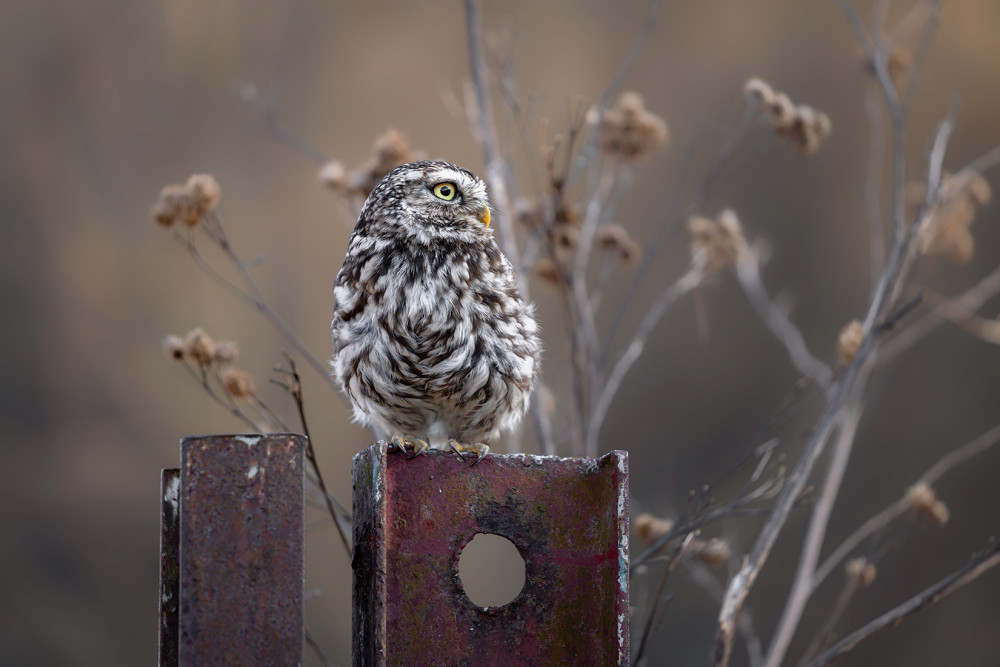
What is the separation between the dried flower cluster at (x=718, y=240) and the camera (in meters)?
3.02

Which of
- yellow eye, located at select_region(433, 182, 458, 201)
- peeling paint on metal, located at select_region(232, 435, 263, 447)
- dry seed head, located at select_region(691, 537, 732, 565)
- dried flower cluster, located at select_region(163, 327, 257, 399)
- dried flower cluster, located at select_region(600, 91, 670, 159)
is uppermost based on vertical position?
dried flower cluster, located at select_region(600, 91, 670, 159)

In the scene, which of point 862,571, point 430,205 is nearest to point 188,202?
point 430,205

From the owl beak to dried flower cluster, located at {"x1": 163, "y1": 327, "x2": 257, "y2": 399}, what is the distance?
68 cm

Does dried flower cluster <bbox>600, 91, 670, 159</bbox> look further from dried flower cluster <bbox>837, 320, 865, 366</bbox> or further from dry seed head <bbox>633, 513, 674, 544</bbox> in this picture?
dry seed head <bbox>633, 513, 674, 544</bbox>

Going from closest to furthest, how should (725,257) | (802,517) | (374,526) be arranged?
(374,526)
(725,257)
(802,517)

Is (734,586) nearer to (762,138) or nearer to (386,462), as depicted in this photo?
(386,462)

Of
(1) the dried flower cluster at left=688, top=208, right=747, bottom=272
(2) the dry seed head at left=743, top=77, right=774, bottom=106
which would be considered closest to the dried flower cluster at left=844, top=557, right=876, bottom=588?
(1) the dried flower cluster at left=688, top=208, right=747, bottom=272

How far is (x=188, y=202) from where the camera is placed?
8.43 feet

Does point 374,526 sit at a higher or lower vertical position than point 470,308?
lower

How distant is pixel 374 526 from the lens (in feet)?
5.13

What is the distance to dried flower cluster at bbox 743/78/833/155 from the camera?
269 cm

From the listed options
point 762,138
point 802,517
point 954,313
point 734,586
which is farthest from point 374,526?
point 762,138

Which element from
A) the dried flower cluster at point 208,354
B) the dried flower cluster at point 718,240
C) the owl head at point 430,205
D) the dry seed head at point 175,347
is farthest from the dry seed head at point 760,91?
the dry seed head at point 175,347

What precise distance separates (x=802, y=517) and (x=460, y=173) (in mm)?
3623
